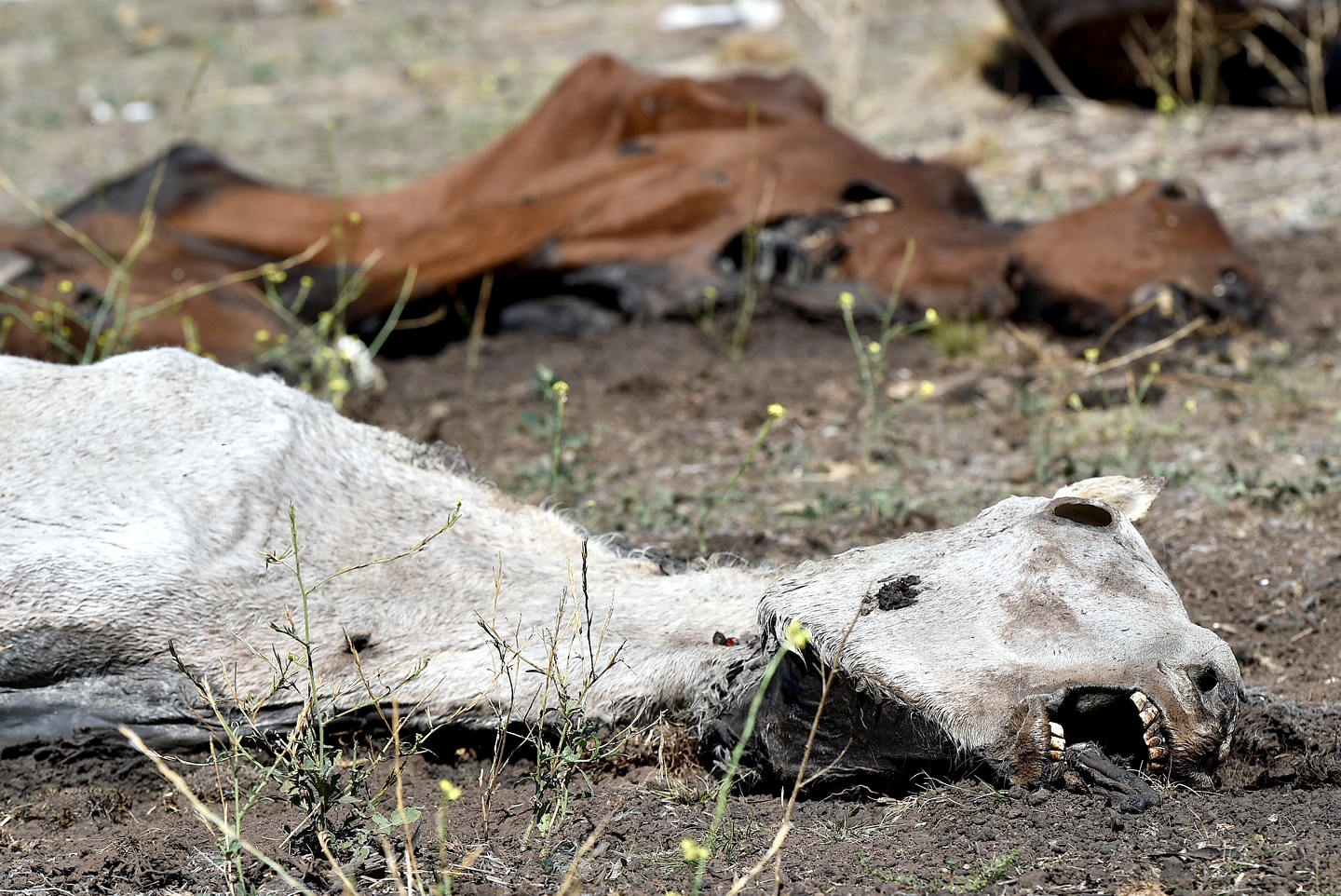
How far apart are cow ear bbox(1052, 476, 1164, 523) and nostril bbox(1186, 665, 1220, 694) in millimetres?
490

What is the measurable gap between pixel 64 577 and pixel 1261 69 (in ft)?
27.0

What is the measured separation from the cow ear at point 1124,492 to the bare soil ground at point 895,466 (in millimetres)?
456

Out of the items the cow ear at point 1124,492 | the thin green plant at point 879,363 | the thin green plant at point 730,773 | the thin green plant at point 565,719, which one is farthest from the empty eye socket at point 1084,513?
the thin green plant at point 879,363

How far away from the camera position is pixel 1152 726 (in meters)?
1.90

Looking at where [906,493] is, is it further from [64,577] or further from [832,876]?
[64,577]

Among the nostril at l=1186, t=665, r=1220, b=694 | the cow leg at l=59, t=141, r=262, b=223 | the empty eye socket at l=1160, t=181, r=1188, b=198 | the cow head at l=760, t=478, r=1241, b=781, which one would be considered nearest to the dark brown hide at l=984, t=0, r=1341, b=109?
the empty eye socket at l=1160, t=181, r=1188, b=198

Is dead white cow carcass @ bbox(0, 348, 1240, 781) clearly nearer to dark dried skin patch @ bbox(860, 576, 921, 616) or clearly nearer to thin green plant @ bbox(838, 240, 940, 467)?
dark dried skin patch @ bbox(860, 576, 921, 616)

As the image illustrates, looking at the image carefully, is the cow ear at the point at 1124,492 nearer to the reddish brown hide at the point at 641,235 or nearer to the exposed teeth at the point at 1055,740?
the exposed teeth at the point at 1055,740

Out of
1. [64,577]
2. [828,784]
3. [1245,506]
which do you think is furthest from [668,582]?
[1245,506]

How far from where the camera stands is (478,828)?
2.19 metres

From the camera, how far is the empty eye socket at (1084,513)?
86.7 inches

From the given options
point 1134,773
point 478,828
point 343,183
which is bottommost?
point 343,183

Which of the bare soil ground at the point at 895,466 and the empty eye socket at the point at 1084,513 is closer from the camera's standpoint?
the bare soil ground at the point at 895,466

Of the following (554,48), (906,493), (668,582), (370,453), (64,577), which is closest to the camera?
(64,577)
